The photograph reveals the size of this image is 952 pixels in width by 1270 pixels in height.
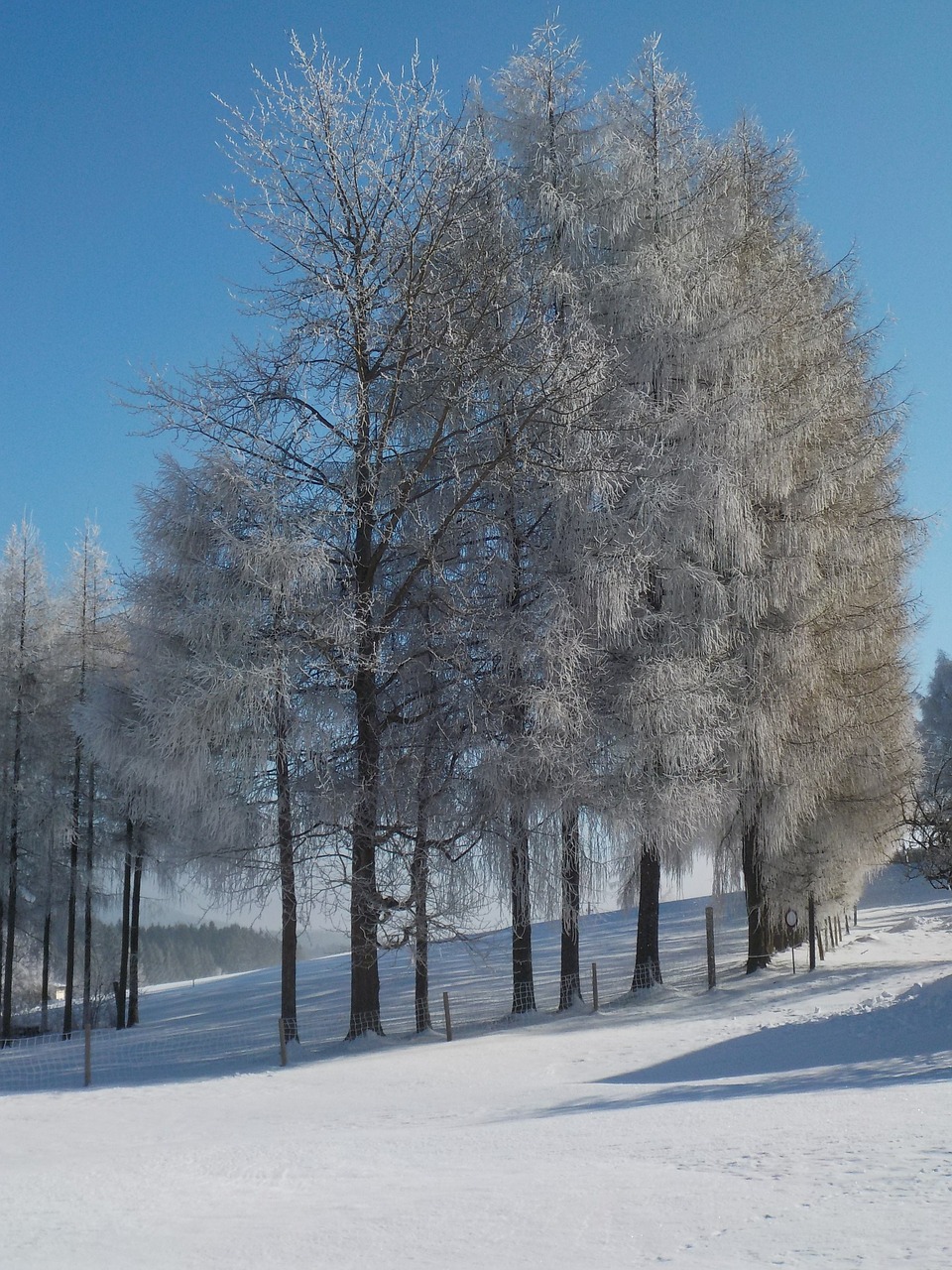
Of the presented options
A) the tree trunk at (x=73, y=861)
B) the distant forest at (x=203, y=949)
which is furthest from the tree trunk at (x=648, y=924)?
the distant forest at (x=203, y=949)

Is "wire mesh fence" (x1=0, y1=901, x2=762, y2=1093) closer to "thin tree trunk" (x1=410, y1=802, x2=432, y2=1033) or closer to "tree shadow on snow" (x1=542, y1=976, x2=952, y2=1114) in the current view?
"thin tree trunk" (x1=410, y1=802, x2=432, y2=1033)

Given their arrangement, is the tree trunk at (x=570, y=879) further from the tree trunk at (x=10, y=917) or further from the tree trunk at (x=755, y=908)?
the tree trunk at (x=10, y=917)

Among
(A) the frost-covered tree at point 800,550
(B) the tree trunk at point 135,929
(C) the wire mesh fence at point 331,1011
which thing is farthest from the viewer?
(B) the tree trunk at point 135,929

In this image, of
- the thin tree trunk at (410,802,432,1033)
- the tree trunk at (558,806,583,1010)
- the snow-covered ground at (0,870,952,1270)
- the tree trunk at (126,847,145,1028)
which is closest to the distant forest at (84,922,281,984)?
the tree trunk at (126,847,145,1028)

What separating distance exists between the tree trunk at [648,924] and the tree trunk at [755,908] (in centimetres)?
212

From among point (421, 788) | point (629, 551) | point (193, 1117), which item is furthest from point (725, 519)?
point (193, 1117)

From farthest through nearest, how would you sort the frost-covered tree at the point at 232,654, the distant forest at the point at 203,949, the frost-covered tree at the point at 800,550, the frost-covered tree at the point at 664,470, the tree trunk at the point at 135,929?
the distant forest at the point at 203,949 → the tree trunk at the point at 135,929 → the frost-covered tree at the point at 800,550 → the frost-covered tree at the point at 664,470 → the frost-covered tree at the point at 232,654

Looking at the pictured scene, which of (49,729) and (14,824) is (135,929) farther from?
(49,729)

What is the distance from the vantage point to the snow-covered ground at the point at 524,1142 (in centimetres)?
418

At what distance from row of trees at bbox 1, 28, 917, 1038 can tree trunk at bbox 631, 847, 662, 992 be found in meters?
0.07

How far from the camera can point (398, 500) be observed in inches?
519

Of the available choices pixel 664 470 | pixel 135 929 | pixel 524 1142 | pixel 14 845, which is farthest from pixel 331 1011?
pixel 524 1142

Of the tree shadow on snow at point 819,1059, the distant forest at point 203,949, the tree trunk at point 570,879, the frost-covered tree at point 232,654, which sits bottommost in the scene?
the distant forest at point 203,949

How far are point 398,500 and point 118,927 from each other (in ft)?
58.2
